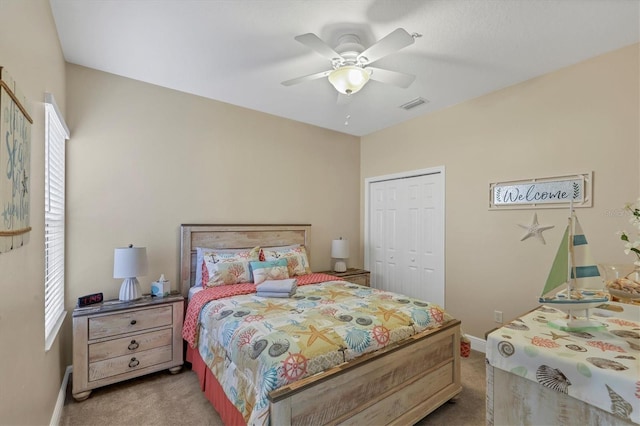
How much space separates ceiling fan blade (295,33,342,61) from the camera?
183 cm

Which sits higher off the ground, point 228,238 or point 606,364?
point 228,238

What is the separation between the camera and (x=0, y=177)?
1032 millimetres

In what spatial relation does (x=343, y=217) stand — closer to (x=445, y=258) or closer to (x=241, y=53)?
(x=445, y=258)

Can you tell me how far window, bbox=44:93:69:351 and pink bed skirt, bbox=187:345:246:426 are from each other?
1.02 m

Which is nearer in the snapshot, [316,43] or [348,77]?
[316,43]

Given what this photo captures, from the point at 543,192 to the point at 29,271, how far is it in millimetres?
3885

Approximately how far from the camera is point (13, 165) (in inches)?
46.6

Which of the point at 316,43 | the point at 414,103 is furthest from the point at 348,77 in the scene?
the point at 414,103

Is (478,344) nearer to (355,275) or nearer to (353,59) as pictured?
(355,275)

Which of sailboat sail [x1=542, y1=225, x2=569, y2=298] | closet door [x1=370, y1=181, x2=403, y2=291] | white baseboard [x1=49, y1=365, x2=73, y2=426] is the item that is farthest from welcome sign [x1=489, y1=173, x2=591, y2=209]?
white baseboard [x1=49, y1=365, x2=73, y2=426]

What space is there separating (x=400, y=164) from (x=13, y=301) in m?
3.96

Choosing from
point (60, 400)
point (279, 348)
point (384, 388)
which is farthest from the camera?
point (60, 400)

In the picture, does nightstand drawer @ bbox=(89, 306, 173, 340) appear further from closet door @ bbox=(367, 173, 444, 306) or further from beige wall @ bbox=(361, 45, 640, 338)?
beige wall @ bbox=(361, 45, 640, 338)

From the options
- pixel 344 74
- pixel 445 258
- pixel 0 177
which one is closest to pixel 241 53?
pixel 344 74
